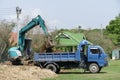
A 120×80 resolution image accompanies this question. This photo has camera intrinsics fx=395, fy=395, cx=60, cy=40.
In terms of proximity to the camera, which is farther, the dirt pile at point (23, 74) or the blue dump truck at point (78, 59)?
the blue dump truck at point (78, 59)

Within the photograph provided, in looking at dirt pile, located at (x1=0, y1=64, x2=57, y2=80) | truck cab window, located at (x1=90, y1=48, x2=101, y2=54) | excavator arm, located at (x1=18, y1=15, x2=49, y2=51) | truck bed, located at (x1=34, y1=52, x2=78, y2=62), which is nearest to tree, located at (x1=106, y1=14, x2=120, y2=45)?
excavator arm, located at (x1=18, y1=15, x2=49, y2=51)

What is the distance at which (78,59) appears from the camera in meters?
33.0

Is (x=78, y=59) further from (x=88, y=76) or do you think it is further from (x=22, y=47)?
(x=22, y=47)

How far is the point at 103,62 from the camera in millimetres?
33875

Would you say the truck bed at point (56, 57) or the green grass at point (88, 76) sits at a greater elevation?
the truck bed at point (56, 57)

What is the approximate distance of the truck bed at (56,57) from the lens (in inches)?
1303

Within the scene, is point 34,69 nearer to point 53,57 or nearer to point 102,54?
point 53,57

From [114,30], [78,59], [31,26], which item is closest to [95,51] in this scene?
[78,59]

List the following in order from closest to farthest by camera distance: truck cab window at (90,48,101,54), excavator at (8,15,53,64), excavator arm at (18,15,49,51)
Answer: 1. truck cab window at (90,48,101,54)
2. excavator at (8,15,53,64)
3. excavator arm at (18,15,49,51)

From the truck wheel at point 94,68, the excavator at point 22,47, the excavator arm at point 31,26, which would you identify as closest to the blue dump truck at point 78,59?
the truck wheel at point 94,68

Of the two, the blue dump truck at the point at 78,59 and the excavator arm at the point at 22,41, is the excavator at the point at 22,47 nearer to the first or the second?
the excavator arm at the point at 22,41

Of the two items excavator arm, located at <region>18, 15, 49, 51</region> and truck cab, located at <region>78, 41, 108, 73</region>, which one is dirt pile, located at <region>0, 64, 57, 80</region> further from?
excavator arm, located at <region>18, 15, 49, 51</region>

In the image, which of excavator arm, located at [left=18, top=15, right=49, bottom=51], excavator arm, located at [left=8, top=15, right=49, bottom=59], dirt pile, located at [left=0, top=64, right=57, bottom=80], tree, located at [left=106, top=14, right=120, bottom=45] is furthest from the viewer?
tree, located at [left=106, top=14, right=120, bottom=45]

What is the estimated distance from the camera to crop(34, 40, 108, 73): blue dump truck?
33156 millimetres
